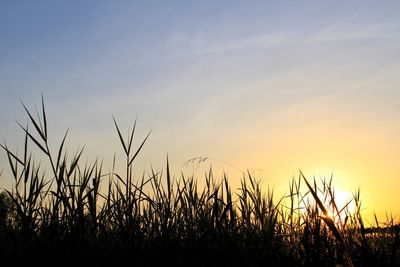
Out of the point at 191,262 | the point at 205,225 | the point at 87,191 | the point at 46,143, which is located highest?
the point at 46,143

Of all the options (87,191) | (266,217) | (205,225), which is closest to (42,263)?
(87,191)

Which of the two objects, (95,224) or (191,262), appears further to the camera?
(95,224)

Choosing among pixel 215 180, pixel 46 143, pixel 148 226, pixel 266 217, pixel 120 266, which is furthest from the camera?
pixel 215 180

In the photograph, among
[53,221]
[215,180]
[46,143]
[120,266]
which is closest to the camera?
[120,266]

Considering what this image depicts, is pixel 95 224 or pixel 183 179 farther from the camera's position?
pixel 183 179

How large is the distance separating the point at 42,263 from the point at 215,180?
2.23 m

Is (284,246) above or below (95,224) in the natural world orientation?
below

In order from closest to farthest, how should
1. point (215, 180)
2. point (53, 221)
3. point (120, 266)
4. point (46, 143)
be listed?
1. point (120, 266)
2. point (53, 221)
3. point (46, 143)
4. point (215, 180)

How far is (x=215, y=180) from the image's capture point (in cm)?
515

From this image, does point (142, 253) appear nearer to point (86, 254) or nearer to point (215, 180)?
point (86, 254)

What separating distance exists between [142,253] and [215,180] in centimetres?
192

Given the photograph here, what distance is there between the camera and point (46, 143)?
13.0 ft

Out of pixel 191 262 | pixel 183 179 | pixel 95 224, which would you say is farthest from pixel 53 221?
pixel 183 179

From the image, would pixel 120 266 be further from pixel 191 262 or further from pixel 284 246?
pixel 284 246
